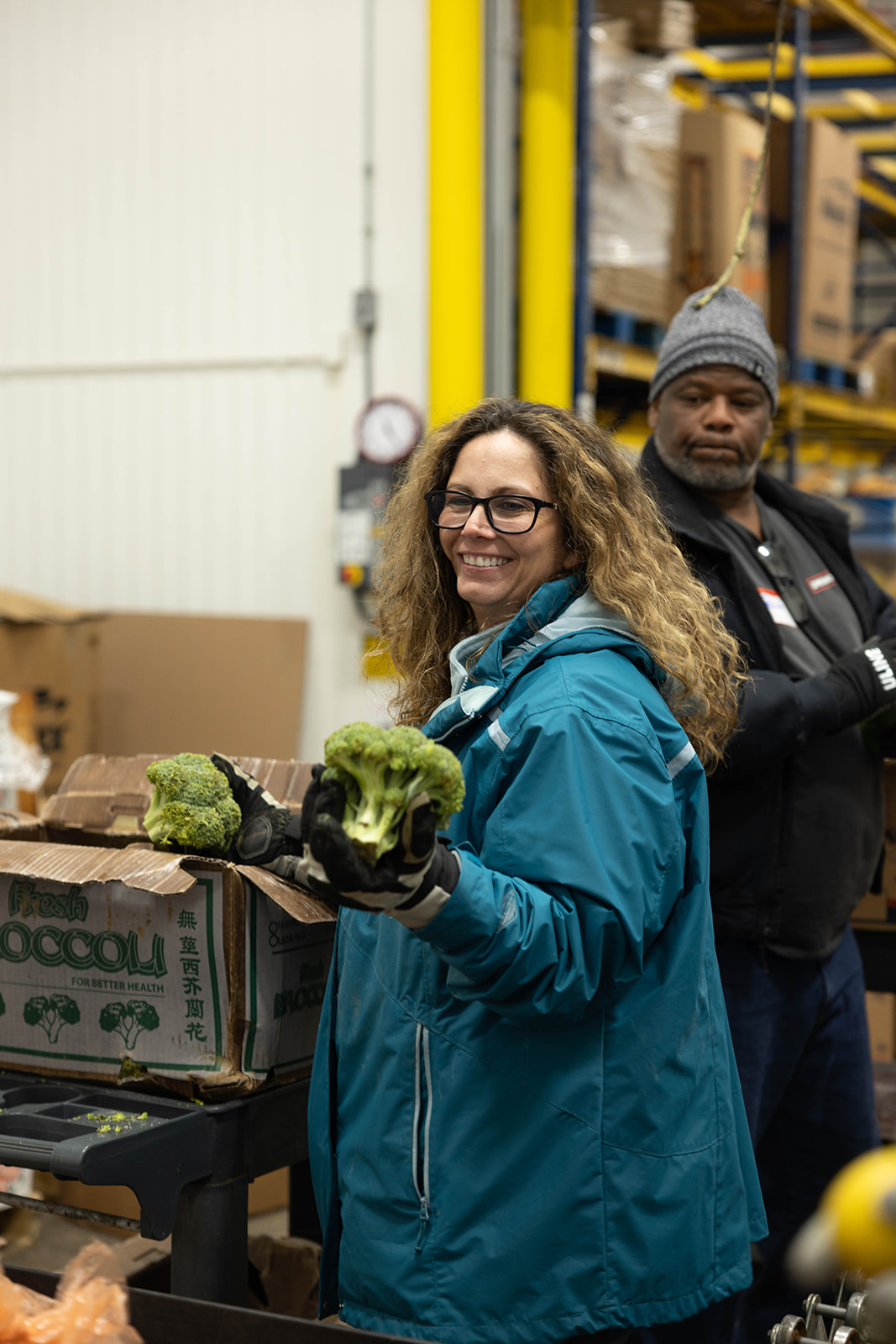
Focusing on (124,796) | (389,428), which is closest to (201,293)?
(389,428)

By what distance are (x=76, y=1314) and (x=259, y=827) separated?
69cm

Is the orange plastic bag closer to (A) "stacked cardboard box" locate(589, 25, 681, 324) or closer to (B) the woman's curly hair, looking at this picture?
(B) the woman's curly hair

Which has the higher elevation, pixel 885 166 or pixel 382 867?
pixel 885 166

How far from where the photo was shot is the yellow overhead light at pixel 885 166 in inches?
291

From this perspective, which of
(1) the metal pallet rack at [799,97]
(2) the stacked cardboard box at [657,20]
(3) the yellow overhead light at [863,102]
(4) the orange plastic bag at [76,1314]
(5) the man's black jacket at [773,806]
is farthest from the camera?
(3) the yellow overhead light at [863,102]

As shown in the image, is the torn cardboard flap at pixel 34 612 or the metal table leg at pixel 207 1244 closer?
the metal table leg at pixel 207 1244

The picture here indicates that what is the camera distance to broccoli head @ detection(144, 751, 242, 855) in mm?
1662

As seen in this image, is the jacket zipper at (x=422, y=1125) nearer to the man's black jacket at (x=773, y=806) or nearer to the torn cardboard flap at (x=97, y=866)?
the torn cardboard flap at (x=97, y=866)

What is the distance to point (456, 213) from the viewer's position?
414 centimetres

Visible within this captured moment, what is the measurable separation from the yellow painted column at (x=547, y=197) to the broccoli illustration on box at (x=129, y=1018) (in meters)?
2.85

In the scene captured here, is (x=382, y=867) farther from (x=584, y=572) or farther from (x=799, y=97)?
(x=799, y=97)

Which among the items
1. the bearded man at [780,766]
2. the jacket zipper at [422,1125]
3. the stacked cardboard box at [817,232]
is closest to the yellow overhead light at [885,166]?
the stacked cardboard box at [817,232]

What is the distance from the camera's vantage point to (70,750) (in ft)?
13.5

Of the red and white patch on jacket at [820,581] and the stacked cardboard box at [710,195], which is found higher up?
the stacked cardboard box at [710,195]
